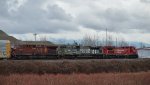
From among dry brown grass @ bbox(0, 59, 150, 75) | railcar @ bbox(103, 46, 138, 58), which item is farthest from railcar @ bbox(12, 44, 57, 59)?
dry brown grass @ bbox(0, 59, 150, 75)

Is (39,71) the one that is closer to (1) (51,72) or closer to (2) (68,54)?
(1) (51,72)

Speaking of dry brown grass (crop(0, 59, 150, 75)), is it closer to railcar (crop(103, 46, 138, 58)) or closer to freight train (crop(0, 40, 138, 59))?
freight train (crop(0, 40, 138, 59))

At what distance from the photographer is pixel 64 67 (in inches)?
1770

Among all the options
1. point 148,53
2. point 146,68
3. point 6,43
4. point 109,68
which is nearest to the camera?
point 109,68

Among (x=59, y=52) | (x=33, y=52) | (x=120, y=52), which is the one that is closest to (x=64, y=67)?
(x=33, y=52)

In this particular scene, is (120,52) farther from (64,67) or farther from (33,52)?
(64,67)

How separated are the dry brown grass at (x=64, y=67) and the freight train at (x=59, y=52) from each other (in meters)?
15.3

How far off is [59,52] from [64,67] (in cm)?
2074

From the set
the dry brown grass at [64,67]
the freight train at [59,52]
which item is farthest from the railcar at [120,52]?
the dry brown grass at [64,67]

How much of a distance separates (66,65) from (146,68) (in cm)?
1236

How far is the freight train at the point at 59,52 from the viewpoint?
62375mm

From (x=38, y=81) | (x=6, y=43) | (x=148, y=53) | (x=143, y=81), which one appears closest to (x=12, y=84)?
(x=38, y=81)

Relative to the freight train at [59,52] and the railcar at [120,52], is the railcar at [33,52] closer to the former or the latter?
the freight train at [59,52]

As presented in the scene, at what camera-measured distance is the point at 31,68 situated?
44000 mm
